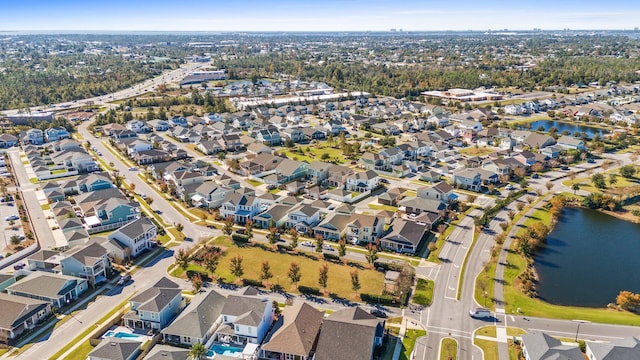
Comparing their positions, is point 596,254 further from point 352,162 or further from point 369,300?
point 352,162

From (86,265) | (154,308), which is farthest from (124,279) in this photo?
(154,308)

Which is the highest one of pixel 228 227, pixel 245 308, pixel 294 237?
pixel 245 308

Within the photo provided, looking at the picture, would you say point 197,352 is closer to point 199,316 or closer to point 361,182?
point 199,316

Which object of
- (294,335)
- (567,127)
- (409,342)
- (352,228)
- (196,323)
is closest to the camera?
(294,335)

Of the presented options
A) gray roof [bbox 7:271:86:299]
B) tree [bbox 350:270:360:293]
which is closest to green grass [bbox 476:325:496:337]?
tree [bbox 350:270:360:293]

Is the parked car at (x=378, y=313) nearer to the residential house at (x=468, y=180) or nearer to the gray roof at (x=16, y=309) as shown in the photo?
the gray roof at (x=16, y=309)

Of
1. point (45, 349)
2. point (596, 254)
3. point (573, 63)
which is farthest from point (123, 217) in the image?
point (573, 63)
